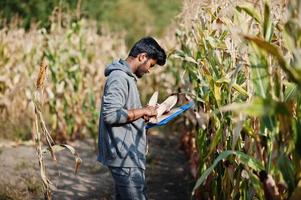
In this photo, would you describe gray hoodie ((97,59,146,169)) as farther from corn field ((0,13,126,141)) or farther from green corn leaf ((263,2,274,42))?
corn field ((0,13,126,141))

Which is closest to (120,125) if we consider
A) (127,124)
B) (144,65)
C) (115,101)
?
(127,124)

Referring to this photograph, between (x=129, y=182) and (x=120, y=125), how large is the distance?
36 cm

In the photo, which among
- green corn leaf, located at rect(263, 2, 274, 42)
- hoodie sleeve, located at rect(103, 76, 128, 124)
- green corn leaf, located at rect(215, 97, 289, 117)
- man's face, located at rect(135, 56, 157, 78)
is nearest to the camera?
green corn leaf, located at rect(215, 97, 289, 117)

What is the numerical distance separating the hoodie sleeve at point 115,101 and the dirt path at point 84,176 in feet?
3.90

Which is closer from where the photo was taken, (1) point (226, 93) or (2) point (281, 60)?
(2) point (281, 60)

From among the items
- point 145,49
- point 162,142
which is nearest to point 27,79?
point 162,142

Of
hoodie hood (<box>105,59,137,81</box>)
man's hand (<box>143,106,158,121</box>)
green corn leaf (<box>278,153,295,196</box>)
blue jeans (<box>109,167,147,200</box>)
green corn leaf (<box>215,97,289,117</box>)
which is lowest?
blue jeans (<box>109,167,147,200</box>)

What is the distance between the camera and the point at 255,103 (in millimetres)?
2521

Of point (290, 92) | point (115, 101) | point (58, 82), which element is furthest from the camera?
point (58, 82)

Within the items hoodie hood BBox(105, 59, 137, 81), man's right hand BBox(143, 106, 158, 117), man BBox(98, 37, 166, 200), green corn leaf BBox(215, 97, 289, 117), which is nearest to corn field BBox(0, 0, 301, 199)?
green corn leaf BBox(215, 97, 289, 117)

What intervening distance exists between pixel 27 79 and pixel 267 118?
659 cm

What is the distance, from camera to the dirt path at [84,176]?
5.80 metres

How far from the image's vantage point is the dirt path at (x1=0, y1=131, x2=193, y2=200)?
5801 millimetres

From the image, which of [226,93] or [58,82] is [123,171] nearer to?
[226,93]
